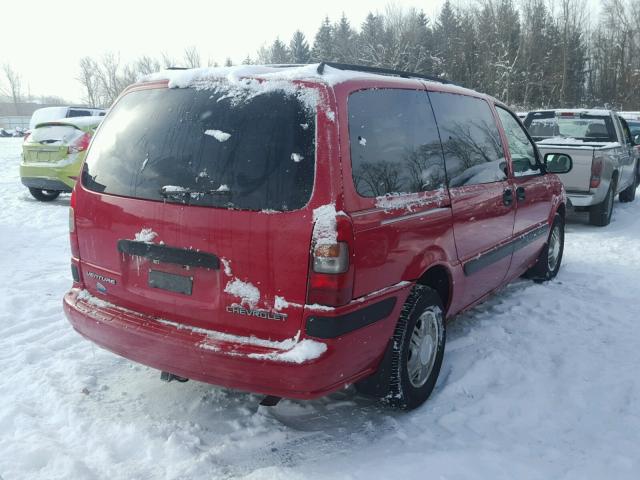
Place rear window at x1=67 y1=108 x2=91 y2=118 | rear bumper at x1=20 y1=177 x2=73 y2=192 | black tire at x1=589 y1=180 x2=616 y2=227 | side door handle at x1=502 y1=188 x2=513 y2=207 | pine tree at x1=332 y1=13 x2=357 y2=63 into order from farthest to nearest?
pine tree at x1=332 y1=13 x2=357 y2=63 < rear window at x1=67 y1=108 x2=91 y2=118 < rear bumper at x1=20 y1=177 x2=73 y2=192 < black tire at x1=589 y1=180 x2=616 y2=227 < side door handle at x1=502 y1=188 x2=513 y2=207

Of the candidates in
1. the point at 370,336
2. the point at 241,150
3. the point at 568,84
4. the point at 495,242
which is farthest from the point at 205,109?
the point at 568,84

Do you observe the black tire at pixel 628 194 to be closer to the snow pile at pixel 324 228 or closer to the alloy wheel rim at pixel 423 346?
the alloy wheel rim at pixel 423 346

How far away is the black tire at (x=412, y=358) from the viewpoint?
2.97 metres

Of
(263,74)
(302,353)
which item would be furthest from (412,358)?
(263,74)

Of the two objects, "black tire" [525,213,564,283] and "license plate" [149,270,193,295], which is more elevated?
"license plate" [149,270,193,295]

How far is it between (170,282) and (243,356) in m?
0.57

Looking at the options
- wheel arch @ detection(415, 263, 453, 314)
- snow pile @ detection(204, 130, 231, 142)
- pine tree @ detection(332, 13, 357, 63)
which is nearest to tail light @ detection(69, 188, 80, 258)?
snow pile @ detection(204, 130, 231, 142)

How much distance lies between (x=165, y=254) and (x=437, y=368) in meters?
1.80

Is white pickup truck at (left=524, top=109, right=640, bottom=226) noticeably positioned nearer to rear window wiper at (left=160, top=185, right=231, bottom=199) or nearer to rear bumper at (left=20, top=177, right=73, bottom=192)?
rear window wiper at (left=160, top=185, right=231, bottom=199)

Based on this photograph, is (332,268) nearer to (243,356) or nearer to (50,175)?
(243,356)

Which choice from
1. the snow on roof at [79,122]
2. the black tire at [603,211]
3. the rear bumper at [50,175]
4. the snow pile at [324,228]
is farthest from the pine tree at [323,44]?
the snow pile at [324,228]

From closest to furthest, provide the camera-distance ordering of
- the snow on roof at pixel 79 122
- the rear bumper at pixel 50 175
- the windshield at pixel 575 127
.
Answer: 1. the windshield at pixel 575 127
2. the rear bumper at pixel 50 175
3. the snow on roof at pixel 79 122

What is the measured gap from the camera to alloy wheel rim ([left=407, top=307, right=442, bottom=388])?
3191mm

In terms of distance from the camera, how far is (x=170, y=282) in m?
2.77
